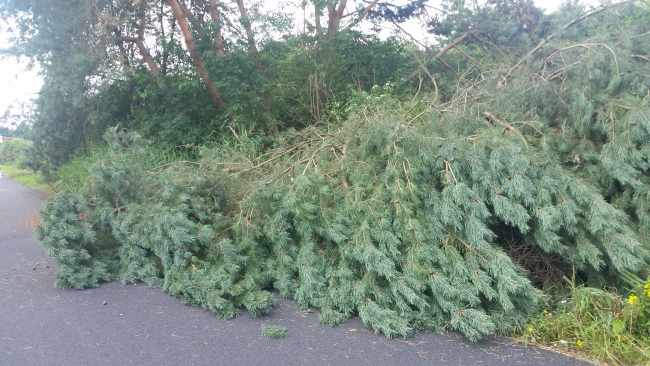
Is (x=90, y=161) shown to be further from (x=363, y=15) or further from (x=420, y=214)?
(x=420, y=214)

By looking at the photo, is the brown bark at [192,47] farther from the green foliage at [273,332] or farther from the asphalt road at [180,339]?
the green foliage at [273,332]

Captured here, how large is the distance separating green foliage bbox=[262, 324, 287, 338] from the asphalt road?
6 centimetres

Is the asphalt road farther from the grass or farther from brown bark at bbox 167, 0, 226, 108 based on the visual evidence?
the grass

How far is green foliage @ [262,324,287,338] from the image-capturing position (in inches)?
175

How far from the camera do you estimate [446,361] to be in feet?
13.1

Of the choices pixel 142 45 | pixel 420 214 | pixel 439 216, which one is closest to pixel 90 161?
pixel 142 45

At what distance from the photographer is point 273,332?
445 cm

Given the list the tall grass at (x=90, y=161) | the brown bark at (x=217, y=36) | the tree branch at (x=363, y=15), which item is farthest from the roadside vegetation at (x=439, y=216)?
the tree branch at (x=363, y=15)

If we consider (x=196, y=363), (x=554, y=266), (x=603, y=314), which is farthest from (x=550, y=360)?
(x=196, y=363)

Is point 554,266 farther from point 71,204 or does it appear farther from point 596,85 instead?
point 71,204

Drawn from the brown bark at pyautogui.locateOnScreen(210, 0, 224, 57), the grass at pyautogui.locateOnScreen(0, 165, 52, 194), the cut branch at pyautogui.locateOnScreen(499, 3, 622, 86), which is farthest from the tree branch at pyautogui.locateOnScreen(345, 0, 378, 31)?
the grass at pyautogui.locateOnScreen(0, 165, 52, 194)

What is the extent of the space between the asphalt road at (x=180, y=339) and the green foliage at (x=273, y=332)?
58mm

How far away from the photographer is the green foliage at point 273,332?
4453mm

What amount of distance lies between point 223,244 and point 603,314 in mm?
3605
